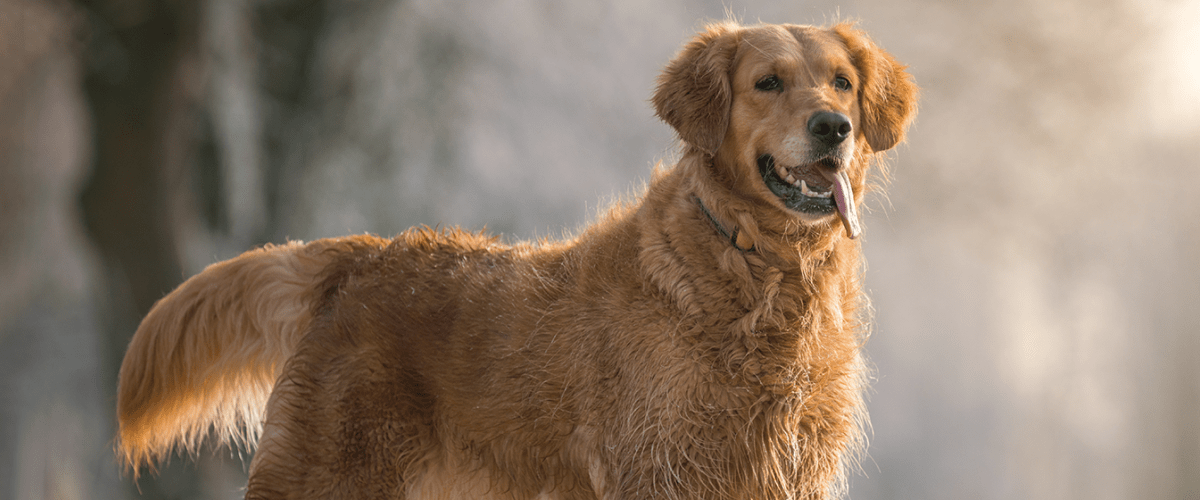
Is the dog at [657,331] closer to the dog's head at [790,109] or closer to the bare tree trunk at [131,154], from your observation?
the dog's head at [790,109]

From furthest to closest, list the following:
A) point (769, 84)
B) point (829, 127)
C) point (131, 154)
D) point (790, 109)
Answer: point (131, 154) < point (769, 84) < point (790, 109) < point (829, 127)

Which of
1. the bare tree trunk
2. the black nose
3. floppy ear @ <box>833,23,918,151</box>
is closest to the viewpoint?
the black nose

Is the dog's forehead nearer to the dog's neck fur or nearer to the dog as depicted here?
the dog

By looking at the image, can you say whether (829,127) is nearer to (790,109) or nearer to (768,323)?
(790,109)

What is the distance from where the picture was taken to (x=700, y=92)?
8.64 feet

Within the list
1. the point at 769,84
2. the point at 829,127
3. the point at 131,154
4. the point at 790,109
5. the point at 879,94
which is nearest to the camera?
the point at 829,127

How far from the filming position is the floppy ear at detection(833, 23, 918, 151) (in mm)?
2740

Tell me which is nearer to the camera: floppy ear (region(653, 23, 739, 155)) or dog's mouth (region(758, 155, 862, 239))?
dog's mouth (region(758, 155, 862, 239))

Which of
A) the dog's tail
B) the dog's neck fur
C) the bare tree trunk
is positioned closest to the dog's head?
the dog's neck fur

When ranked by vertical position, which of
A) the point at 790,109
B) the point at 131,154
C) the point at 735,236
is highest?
the point at 131,154

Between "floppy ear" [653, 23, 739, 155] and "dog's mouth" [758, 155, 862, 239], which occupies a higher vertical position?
"floppy ear" [653, 23, 739, 155]

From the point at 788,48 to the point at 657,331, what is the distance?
107cm

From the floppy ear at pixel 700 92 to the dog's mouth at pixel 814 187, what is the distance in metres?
0.24

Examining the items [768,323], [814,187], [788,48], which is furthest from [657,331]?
[788,48]
